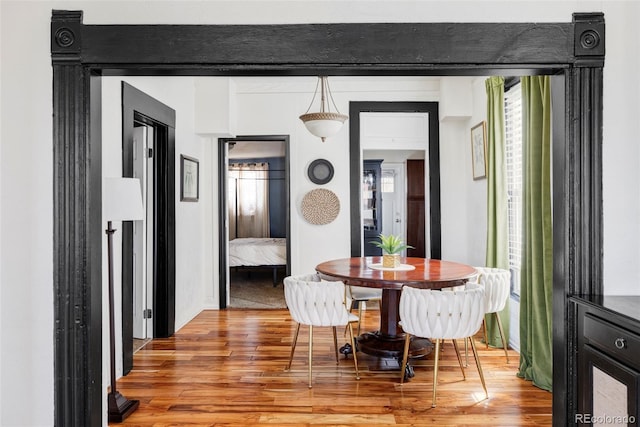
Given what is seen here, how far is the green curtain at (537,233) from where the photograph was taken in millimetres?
2975

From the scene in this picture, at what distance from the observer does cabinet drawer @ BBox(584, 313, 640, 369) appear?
4.83 ft

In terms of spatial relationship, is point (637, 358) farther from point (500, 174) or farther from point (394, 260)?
point (500, 174)

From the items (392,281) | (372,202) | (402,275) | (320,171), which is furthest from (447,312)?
(372,202)

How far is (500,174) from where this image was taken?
3906 mm

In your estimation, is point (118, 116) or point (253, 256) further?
point (253, 256)

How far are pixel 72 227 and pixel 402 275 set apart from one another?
219 cm

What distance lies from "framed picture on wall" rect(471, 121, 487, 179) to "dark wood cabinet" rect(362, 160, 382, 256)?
12.1 feet

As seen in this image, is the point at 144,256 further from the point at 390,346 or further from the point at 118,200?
the point at 390,346

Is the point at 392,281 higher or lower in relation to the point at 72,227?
lower

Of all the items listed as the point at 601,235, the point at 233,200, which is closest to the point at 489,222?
the point at 601,235

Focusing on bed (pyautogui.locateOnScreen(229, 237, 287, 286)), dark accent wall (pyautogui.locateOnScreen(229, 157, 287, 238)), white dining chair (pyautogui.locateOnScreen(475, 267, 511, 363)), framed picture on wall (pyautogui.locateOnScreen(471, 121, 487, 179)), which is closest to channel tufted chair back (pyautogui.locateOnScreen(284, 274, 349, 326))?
white dining chair (pyautogui.locateOnScreen(475, 267, 511, 363))

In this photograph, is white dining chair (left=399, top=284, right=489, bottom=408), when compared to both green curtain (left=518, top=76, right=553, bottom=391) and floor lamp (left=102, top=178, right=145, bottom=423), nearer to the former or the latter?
green curtain (left=518, top=76, right=553, bottom=391)
